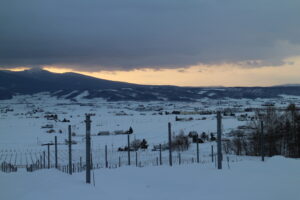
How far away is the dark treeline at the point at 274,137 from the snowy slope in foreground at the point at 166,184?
15.4 meters

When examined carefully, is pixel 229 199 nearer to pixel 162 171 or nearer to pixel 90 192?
pixel 90 192

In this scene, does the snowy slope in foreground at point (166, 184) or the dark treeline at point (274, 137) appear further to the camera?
the dark treeline at point (274, 137)

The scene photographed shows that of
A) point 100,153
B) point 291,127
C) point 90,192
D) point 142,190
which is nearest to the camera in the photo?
point 90,192

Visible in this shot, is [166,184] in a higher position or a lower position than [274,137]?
higher

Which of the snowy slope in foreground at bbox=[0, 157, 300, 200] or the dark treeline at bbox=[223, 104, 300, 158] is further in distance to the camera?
the dark treeline at bbox=[223, 104, 300, 158]

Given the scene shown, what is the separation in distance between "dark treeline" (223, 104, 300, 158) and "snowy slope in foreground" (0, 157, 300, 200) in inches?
608

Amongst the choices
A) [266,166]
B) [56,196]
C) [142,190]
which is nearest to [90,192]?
[56,196]

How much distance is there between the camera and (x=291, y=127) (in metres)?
31.8

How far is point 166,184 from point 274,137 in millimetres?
21815

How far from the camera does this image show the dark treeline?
3033 centimetres

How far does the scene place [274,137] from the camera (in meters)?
30.8

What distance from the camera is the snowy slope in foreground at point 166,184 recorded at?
9.62 metres

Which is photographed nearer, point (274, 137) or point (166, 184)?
point (166, 184)

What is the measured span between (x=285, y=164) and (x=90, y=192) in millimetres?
10589
